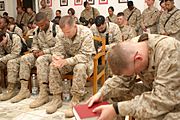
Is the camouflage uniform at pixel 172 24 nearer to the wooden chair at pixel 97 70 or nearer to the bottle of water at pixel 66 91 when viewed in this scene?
the wooden chair at pixel 97 70

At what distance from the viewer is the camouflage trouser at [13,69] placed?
3770mm

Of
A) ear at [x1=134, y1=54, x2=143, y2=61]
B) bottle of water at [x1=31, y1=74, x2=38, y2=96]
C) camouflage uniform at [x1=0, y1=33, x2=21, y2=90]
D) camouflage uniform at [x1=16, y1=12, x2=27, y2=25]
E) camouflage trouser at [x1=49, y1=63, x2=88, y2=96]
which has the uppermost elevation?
camouflage uniform at [x1=16, y1=12, x2=27, y2=25]

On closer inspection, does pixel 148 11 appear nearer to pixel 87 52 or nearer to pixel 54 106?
pixel 87 52

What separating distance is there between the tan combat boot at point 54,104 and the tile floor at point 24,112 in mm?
45

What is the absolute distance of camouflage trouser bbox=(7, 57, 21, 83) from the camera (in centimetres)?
377

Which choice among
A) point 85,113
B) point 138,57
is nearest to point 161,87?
point 138,57

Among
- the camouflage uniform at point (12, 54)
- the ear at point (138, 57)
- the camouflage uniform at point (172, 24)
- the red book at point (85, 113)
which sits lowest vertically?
the red book at point (85, 113)

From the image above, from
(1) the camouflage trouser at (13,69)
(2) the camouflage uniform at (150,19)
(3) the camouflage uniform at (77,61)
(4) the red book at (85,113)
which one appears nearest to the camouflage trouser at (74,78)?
(3) the camouflage uniform at (77,61)

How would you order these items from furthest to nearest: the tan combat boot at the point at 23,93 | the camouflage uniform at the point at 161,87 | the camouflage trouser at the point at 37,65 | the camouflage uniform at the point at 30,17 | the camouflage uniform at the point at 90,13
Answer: the camouflage uniform at the point at 30,17 < the camouflage uniform at the point at 90,13 < the tan combat boot at the point at 23,93 < the camouflage trouser at the point at 37,65 < the camouflage uniform at the point at 161,87

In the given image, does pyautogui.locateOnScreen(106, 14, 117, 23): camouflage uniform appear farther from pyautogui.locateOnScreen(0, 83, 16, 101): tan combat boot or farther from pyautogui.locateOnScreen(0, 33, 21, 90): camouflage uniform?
pyautogui.locateOnScreen(0, 83, 16, 101): tan combat boot

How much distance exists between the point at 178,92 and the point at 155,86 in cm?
13

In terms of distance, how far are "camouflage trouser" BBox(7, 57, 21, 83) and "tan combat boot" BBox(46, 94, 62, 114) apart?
0.77m

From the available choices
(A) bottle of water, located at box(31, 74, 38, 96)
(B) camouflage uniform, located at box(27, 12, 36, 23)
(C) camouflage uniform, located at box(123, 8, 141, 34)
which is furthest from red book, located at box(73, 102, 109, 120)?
(B) camouflage uniform, located at box(27, 12, 36, 23)

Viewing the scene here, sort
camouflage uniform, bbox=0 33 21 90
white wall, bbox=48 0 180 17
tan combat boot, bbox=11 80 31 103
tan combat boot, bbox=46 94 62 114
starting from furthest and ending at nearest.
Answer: white wall, bbox=48 0 180 17
camouflage uniform, bbox=0 33 21 90
tan combat boot, bbox=11 80 31 103
tan combat boot, bbox=46 94 62 114
